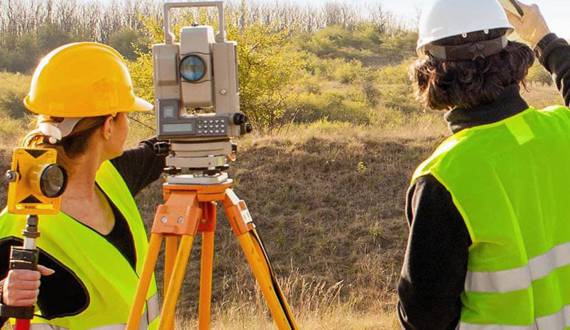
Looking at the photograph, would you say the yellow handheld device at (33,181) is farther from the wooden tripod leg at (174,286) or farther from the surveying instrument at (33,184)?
the wooden tripod leg at (174,286)

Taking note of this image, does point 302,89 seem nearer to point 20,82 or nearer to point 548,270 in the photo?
point 20,82

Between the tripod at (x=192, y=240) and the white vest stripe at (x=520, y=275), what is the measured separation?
0.69m

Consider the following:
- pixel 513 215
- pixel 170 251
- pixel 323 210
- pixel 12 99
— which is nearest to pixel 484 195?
pixel 513 215

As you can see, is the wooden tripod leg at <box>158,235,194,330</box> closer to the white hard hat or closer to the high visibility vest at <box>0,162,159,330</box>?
the high visibility vest at <box>0,162,159,330</box>

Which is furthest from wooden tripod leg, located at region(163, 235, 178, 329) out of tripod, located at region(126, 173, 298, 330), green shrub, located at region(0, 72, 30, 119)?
green shrub, located at region(0, 72, 30, 119)

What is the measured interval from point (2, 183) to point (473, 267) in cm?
1184

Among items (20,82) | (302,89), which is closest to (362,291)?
(302,89)

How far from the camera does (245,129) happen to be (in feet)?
7.61

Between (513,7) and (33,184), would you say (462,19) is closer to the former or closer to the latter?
(513,7)

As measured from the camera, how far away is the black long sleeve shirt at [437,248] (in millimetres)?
1787

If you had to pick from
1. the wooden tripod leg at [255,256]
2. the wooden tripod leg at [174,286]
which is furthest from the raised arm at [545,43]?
the wooden tripod leg at [174,286]

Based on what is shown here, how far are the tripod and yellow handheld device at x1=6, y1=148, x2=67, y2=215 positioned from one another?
0.48 meters

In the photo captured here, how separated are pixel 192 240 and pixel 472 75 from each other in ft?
3.08

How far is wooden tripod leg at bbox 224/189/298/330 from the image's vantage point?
2.33 metres
